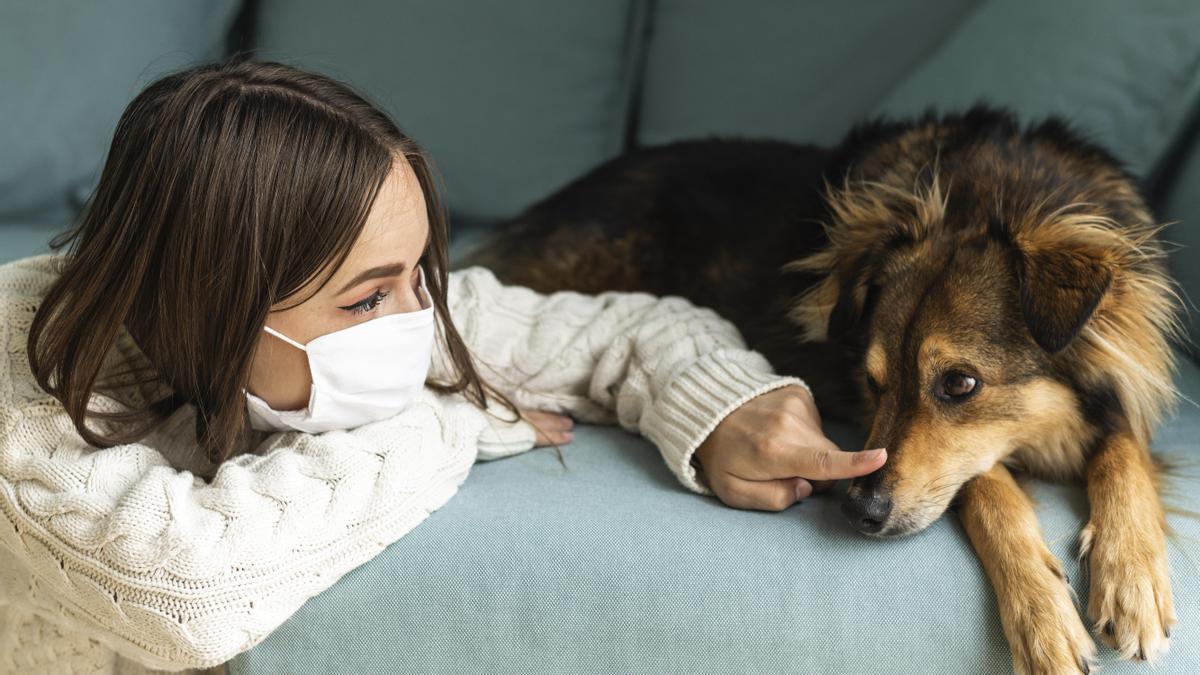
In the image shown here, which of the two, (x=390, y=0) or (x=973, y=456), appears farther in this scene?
(x=390, y=0)

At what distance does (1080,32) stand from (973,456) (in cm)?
116

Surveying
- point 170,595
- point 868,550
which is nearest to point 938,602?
point 868,550

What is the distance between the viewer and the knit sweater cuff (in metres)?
1.56

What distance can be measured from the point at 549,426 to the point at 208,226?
68 cm

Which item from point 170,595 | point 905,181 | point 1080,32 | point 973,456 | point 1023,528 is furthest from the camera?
point 1080,32

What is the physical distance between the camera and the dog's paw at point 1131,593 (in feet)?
4.24

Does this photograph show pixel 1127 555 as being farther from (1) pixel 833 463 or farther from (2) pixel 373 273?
(2) pixel 373 273

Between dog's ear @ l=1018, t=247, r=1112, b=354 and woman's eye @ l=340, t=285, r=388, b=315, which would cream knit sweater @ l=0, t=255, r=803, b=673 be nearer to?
woman's eye @ l=340, t=285, r=388, b=315

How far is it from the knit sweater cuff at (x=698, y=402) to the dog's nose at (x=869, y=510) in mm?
227

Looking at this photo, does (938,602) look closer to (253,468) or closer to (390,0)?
(253,468)

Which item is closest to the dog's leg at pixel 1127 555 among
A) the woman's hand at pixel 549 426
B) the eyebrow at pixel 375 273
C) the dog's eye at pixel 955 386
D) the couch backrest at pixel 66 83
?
the dog's eye at pixel 955 386

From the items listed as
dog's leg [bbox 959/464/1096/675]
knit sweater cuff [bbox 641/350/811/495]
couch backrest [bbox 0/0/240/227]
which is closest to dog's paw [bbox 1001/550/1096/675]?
dog's leg [bbox 959/464/1096/675]

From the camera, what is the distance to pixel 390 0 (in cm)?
279

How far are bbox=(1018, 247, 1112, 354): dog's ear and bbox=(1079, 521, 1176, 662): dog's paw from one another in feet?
0.93
